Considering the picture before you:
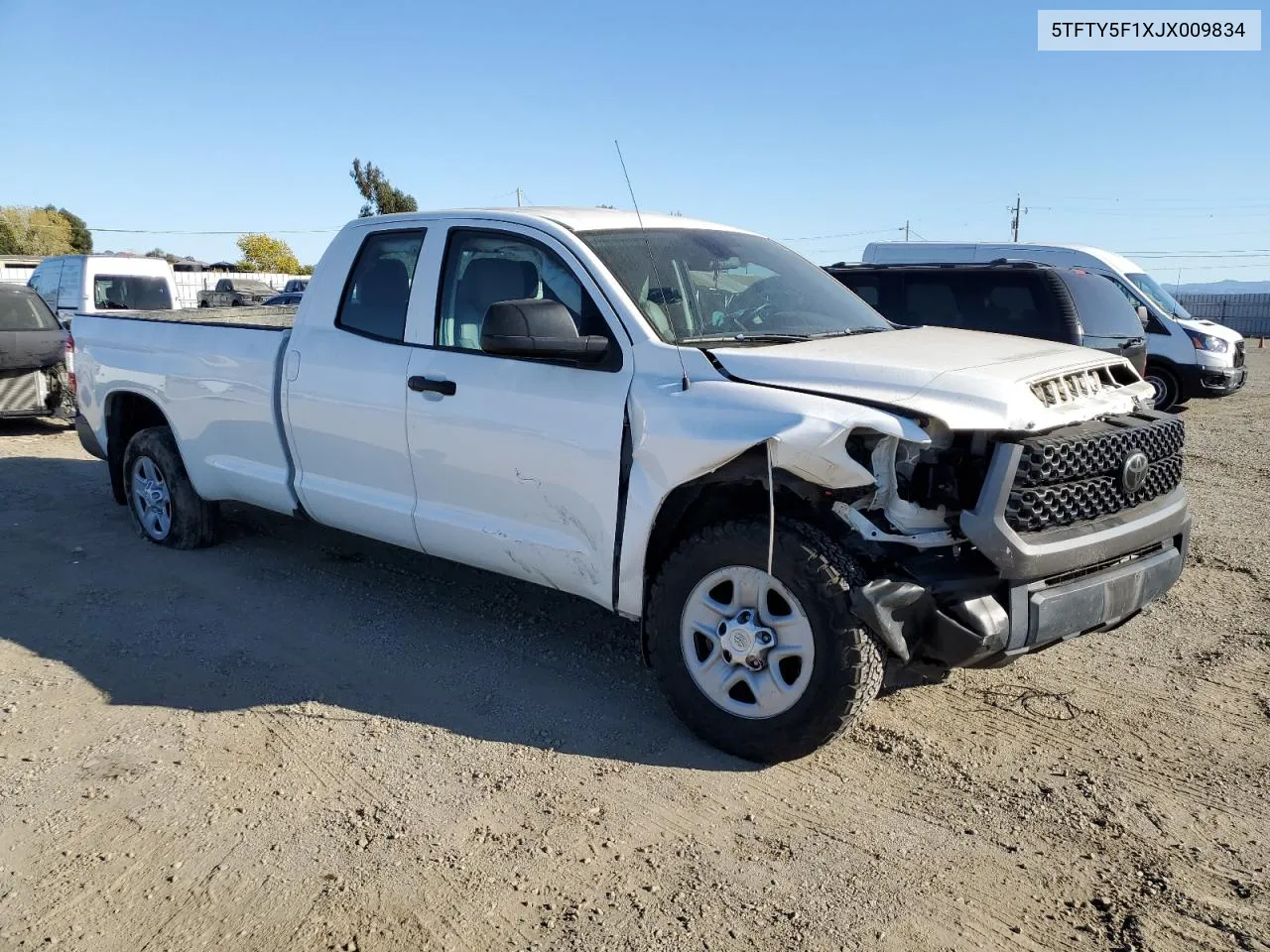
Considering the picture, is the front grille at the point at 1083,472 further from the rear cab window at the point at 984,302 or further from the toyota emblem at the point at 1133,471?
the rear cab window at the point at 984,302

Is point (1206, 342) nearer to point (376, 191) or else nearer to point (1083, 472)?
point (1083, 472)

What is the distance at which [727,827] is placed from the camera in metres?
3.39

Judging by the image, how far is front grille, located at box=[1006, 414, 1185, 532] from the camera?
3.48m

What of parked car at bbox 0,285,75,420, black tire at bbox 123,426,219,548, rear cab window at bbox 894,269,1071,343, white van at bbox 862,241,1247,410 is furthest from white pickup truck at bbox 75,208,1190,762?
white van at bbox 862,241,1247,410

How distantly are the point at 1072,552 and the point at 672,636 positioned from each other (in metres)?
1.46

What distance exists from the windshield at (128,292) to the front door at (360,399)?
1194cm

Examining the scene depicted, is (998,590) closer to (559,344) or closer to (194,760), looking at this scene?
(559,344)

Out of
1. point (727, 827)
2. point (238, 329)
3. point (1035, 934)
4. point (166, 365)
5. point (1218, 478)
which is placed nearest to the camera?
point (1035, 934)

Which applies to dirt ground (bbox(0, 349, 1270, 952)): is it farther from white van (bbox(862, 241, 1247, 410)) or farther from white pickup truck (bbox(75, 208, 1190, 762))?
white van (bbox(862, 241, 1247, 410))

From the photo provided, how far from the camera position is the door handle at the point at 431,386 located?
4609 mm

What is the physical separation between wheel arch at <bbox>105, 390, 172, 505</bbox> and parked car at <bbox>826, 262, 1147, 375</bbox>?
20.1 ft

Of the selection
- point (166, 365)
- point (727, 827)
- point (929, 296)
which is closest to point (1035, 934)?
point (727, 827)

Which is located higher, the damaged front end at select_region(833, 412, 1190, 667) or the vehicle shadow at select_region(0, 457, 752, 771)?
the damaged front end at select_region(833, 412, 1190, 667)

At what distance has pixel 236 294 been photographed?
30719mm
